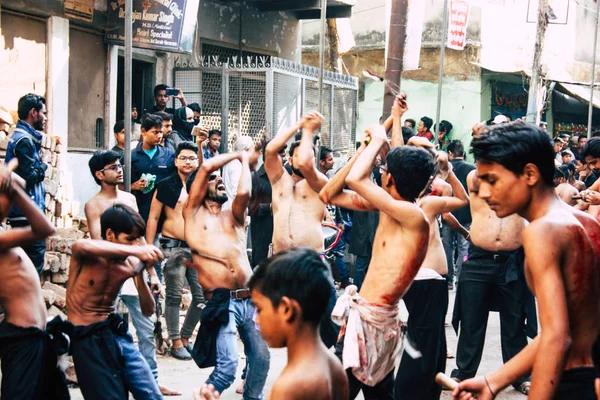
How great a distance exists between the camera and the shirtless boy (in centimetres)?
477

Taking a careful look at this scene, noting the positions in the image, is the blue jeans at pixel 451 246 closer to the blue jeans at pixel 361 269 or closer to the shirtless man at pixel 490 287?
the blue jeans at pixel 361 269

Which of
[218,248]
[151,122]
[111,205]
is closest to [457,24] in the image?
[151,122]

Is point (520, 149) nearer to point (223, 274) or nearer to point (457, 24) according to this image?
point (223, 274)

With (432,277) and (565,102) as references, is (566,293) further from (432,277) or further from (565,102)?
(565,102)

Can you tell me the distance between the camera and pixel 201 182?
6.20 metres

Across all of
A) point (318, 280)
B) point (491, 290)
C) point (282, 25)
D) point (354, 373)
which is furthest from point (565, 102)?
point (318, 280)

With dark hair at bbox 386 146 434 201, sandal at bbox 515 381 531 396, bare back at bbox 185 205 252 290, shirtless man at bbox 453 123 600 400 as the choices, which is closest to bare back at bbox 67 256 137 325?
bare back at bbox 185 205 252 290

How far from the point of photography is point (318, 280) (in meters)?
3.03

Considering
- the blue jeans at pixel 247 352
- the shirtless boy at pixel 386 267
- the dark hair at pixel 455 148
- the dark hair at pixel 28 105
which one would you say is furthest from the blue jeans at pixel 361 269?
the shirtless boy at pixel 386 267

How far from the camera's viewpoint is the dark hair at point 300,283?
3016mm

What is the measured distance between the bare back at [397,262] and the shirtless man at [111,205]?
2320mm

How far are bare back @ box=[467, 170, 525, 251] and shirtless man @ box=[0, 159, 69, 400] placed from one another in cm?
348

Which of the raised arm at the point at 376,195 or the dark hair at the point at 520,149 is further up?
the dark hair at the point at 520,149

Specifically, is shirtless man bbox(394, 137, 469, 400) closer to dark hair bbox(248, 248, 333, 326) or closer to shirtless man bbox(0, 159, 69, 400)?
shirtless man bbox(0, 159, 69, 400)
